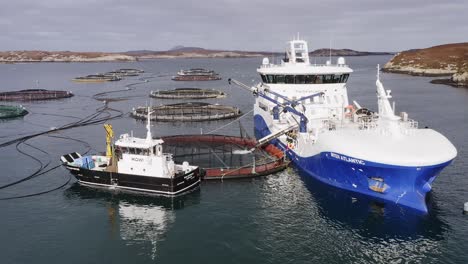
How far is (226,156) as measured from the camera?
5725 cm

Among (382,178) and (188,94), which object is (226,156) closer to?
(382,178)

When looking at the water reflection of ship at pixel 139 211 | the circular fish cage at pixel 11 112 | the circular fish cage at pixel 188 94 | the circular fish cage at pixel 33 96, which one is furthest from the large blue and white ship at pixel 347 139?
the circular fish cage at pixel 33 96

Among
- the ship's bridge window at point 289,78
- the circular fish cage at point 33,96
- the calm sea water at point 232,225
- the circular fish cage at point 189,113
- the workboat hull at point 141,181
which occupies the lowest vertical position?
the calm sea water at point 232,225

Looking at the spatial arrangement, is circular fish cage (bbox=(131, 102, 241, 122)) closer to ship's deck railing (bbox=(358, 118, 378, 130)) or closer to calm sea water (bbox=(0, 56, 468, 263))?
calm sea water (bbox=(0, 56, 468, 263))

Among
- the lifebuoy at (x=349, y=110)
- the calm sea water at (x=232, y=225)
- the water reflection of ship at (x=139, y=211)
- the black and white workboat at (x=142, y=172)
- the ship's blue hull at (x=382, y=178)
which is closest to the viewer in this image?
the calm sea water at (x=232, y=225)

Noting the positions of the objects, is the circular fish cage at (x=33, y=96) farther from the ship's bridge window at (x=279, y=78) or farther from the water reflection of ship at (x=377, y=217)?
the water reflection of ship at (x=377, y=217)

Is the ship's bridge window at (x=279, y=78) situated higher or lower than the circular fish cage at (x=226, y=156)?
higher

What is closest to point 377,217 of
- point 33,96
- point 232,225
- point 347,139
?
point 347,139

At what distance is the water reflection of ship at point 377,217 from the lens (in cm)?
3612

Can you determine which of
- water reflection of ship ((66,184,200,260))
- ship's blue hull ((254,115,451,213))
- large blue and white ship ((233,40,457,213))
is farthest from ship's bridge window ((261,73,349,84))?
water reflection of ship ((66,184,200,260))

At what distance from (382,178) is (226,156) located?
22.8 metres

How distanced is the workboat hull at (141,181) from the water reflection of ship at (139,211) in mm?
697

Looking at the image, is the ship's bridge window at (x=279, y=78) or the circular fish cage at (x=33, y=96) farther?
the circular fish cage at (x=33, y=96)

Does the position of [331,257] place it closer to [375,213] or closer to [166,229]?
[375,213]
